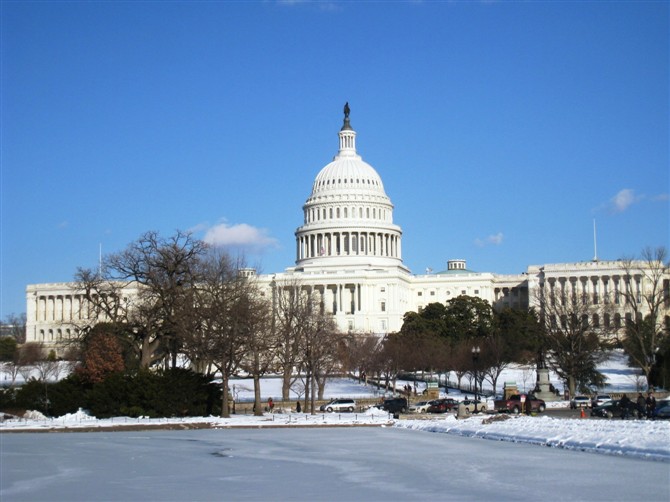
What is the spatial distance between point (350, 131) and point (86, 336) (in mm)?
120042

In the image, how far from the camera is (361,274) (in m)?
159

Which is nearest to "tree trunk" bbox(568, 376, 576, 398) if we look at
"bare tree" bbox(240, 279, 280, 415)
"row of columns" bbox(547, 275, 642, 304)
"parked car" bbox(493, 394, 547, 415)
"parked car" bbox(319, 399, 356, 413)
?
"parked car" bbox(319, 399, 356, 413)

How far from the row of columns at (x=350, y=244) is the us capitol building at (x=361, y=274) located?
0.48ft

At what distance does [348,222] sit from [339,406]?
106 metres

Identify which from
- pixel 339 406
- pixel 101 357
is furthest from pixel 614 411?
pixel 101 357

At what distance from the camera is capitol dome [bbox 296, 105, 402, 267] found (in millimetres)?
170625

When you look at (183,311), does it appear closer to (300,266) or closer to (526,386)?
(526,386)

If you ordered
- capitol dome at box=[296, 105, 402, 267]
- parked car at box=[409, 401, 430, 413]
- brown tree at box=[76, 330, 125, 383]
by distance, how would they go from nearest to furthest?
brown tree at box=[76, 330, 125, 383]
parked car at box=[409, 401, 430, 413]
capitol dome at box=[296, 105, 402, 267]

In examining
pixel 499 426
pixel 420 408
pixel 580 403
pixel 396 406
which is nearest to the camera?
pixel 499 426

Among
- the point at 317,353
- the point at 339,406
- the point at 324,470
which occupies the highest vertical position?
the point at 317,353

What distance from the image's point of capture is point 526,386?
91688 mm

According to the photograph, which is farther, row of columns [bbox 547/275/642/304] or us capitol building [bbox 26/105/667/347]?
us capitol building [bbox 26/105/667/347]

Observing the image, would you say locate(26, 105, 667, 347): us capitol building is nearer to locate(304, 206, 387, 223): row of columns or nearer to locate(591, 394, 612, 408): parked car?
locate(304, 206, 387, 223): row of columns

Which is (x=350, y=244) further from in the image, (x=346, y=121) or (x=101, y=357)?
(x=101, y=357)
